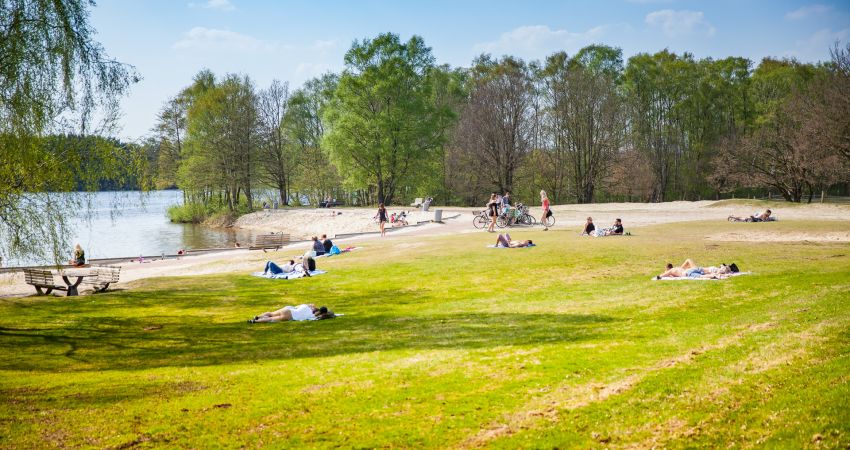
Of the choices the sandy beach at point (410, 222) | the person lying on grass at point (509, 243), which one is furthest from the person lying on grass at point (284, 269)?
the person lying on grass at point (509, 243)

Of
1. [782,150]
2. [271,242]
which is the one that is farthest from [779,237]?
[782,150]

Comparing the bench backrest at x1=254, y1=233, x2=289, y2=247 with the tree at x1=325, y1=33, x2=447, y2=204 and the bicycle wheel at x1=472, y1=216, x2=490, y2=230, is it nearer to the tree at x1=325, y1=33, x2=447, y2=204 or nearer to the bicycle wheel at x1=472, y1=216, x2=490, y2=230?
the bicycle wheel at x1=472, y1=216, x2=490, y2=230

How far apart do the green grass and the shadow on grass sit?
0.08 m

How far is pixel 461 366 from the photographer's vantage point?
10.2 meters

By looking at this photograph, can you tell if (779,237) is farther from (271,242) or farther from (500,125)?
(500,125)

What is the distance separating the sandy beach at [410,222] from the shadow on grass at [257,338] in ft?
25.3

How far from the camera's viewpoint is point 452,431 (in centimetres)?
742

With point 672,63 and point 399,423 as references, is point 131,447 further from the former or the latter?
point 672,63

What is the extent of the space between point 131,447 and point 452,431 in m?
4.01

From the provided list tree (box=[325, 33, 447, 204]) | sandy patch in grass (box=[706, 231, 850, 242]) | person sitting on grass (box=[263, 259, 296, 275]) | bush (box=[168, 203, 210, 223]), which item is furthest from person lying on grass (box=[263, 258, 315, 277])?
bush (box=[168, 203, 210, 223])

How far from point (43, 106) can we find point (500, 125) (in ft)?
188

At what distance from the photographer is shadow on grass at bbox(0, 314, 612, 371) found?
1198cm

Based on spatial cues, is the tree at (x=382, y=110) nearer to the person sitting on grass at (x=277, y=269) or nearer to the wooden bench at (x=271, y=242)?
the wooden bench at (x=271, y=242)

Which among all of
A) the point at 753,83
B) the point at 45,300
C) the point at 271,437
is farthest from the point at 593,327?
the point at 753,83
